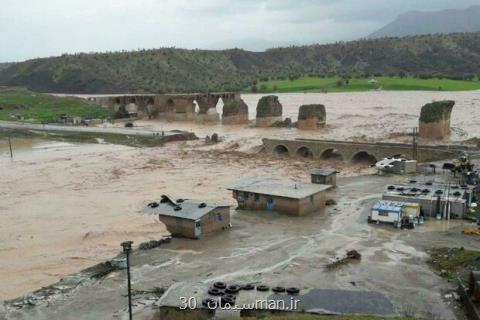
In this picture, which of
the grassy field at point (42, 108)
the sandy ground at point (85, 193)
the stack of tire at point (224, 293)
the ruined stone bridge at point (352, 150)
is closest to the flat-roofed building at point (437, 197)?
the sandy ground at point (85, 193)

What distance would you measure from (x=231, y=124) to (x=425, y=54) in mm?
79095

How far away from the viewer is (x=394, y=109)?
81250 mm

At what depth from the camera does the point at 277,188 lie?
31359 mm

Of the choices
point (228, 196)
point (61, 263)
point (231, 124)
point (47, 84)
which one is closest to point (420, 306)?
point (61, 263)

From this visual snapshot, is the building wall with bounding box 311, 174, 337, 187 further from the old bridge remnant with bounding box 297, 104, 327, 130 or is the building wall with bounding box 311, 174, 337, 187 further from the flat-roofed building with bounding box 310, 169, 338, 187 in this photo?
the old bridge remnant with bounding box 297, 104, 327, 130

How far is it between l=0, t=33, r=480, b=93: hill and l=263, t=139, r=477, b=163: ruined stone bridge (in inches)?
2763

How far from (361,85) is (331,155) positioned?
59209mm

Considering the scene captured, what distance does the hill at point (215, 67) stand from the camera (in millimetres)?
133250

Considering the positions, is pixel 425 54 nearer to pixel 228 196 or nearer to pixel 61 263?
pixel 228 196

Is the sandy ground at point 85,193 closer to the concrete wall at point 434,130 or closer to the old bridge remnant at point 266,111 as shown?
the old bridge remnant at point 266,111

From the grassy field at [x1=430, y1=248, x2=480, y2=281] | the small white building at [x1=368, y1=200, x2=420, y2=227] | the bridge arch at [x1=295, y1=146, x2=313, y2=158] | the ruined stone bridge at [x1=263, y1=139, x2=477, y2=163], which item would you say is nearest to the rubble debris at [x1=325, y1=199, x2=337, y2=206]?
the small white building at [x1=368, y1=200, x2=420, y2=227]

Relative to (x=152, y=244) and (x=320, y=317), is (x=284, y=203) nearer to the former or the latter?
(x=152, y=244)

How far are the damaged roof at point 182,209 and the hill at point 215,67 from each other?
96.6m

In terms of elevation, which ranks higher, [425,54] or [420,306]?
[425,54]
